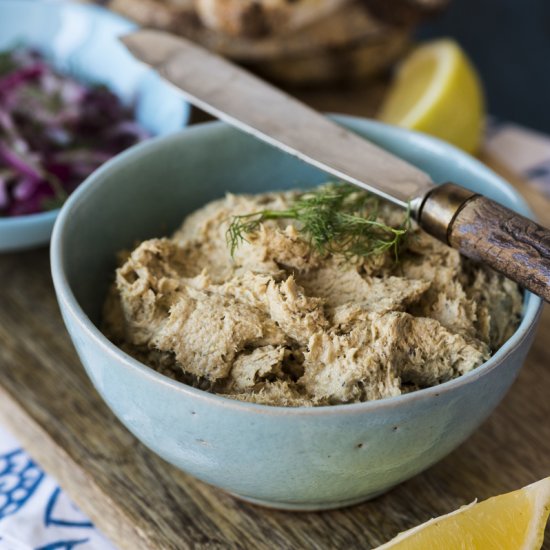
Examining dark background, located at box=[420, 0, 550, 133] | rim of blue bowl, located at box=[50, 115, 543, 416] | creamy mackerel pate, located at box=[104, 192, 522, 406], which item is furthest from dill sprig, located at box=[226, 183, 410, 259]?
dark background, located at box=[420, 0, 550, 133]

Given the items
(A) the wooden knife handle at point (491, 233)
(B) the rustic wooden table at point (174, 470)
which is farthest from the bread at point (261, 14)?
(A) the wooden knife handle at point (491, 233)

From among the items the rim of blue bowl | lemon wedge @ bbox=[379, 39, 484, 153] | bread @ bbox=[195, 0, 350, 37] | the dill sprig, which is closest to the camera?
the rim of blue bowl

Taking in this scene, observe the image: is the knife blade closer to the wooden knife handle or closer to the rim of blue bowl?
the wooden knife handle

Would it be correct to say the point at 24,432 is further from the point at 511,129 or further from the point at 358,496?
the point at 511,129

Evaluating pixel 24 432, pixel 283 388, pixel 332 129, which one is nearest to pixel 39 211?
pixel 24 432

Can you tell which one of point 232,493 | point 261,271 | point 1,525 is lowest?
point 1,525

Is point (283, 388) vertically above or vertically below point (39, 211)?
above

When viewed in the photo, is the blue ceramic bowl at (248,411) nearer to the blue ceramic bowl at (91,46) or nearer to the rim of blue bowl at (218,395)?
the rim of blue bowl at (218,395)

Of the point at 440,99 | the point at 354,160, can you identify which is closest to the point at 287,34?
the point at 440,99
